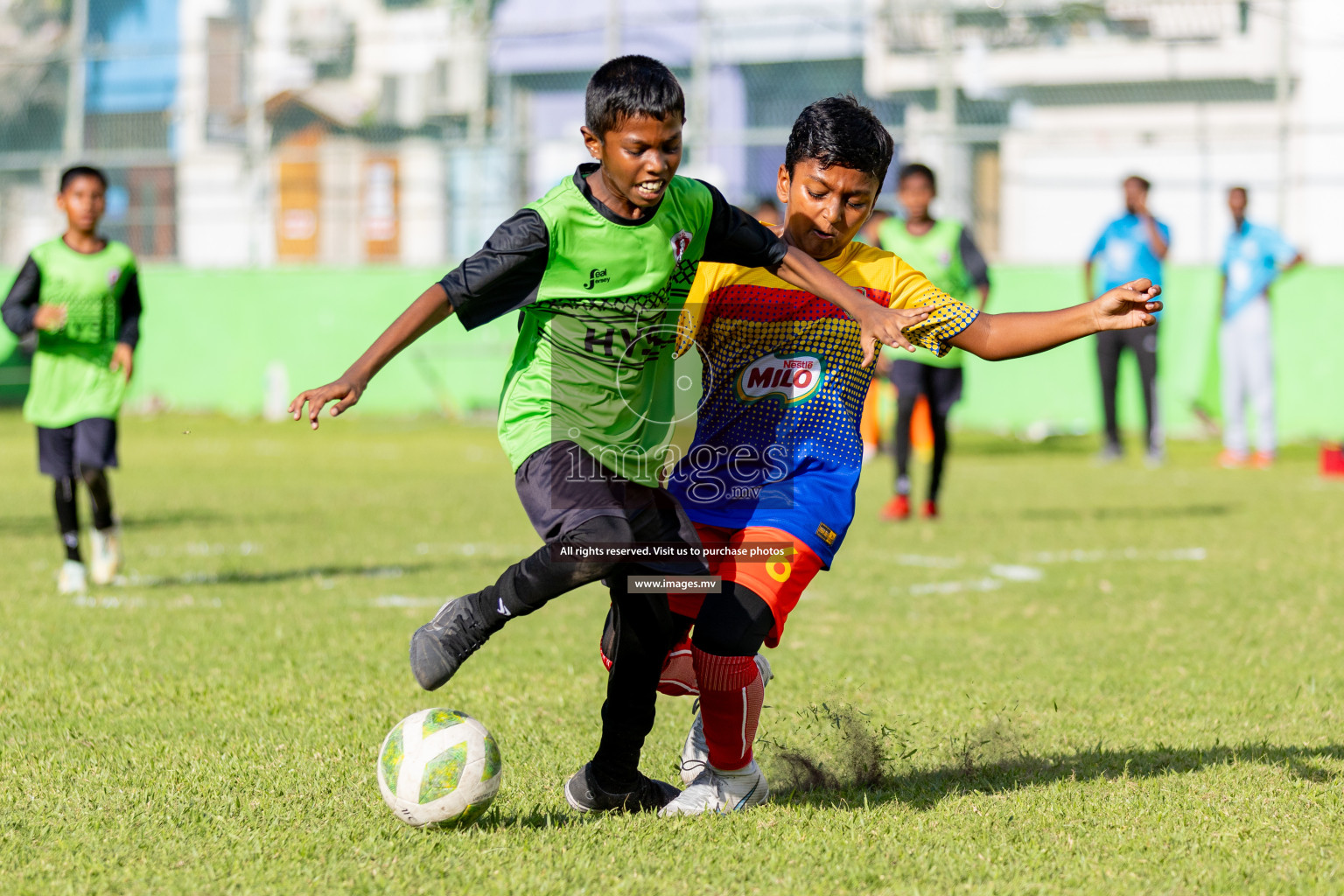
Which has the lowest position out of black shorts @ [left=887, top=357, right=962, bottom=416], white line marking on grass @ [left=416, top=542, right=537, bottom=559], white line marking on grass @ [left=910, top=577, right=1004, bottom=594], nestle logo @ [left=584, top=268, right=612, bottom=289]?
white line marking on grass @ [left=910, top=577, right=1004, bottom=594]

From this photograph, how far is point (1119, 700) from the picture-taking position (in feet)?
16.7

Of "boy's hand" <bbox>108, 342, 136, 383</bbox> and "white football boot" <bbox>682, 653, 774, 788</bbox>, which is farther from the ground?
"boy's hand" <bbox>108, 342, 136, 383</bbox>

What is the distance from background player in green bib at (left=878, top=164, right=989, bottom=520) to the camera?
995 centimetres

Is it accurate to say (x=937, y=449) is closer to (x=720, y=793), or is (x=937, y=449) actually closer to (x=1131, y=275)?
(x=1131, y=275)

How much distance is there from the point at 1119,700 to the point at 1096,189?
1370cm

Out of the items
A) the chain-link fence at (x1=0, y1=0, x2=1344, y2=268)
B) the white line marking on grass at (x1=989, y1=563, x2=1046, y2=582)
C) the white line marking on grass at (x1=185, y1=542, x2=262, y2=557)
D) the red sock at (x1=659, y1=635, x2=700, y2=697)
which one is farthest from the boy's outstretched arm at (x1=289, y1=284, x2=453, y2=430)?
the chain-link fence at (x1=0, y1=0, x2=1344, y2=268)

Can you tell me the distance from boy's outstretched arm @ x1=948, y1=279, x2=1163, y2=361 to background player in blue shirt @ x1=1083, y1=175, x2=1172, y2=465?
9.57 m

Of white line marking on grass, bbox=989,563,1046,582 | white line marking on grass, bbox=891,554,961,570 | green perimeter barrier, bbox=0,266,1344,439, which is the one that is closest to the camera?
white line marking on grass, bbox=989,563,1046,582

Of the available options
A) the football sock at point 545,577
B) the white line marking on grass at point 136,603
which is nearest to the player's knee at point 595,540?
the football sock at point 545,577

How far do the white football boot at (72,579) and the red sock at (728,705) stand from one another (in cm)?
446

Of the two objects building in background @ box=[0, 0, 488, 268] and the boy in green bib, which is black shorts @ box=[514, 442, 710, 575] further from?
building in background @ box=[0, 0, 488, 268]

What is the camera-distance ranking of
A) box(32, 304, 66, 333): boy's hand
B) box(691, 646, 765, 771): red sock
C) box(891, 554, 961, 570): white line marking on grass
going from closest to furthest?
box(691, 646, 765, 771): red sock, box(32, 304, 66, 333): boy's hand, box(891, 554, 961, 570): white line marking on grass

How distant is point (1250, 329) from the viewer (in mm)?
14102

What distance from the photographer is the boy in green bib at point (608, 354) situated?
11.8 feet
